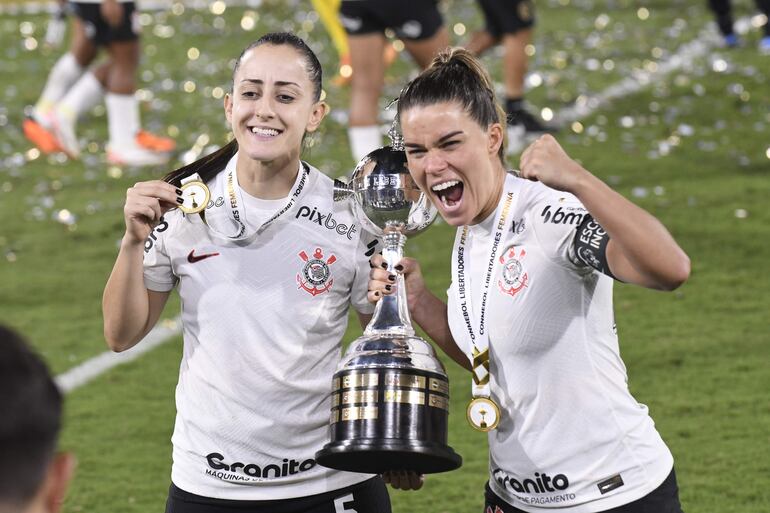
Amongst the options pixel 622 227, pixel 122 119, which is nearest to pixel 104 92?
pixel 122 119

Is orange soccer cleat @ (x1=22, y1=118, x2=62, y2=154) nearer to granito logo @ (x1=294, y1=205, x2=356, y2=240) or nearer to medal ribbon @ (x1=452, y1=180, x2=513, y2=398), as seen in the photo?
granito logo @ (x1=294, y1=205, x2=356, y2=240)

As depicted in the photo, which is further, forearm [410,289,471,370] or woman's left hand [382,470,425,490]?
forearm [410,289,471,370]

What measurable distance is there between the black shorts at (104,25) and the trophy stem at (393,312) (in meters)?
6.67

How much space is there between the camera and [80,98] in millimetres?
9945

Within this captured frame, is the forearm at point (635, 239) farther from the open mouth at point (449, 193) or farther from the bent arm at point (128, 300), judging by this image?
the bent arm at point (128, 300)

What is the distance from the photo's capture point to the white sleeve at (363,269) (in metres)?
3.38

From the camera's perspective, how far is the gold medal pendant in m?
2.96

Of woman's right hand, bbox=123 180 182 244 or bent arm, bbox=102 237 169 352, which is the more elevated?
woman's right hand, bbox=123 180 182 244

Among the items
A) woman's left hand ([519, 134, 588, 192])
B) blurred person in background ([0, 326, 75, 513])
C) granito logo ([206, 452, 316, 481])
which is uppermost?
woman's left hand ([519, 134, 588, 192])

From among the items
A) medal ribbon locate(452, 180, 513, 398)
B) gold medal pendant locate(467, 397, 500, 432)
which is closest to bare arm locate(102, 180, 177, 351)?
medal ribbon locate(452, 180, 513, 398)

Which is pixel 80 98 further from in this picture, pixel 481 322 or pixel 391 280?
pixel 481 322

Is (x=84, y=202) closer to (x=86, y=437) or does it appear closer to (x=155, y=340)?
(x=155, y=340)

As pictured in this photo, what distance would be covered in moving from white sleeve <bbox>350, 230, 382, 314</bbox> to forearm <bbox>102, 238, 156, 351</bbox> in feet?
1.58

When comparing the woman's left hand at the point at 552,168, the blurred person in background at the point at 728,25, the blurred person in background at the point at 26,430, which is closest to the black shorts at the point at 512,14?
the blurred person in background at the point at 728,25
